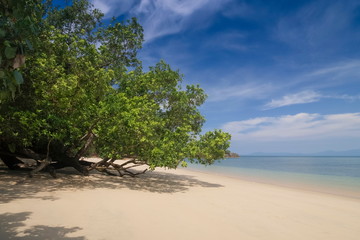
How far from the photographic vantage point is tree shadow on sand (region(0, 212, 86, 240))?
4926 mm

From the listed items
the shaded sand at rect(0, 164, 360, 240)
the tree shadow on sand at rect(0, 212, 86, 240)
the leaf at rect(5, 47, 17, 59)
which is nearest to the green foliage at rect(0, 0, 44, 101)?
the leaf at rect(5, 47, 17, 59)

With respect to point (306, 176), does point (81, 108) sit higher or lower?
higher

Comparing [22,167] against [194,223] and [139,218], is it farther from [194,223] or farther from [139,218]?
A: [194,223]

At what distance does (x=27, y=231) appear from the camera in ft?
17.1

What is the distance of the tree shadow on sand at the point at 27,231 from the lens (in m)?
4.93

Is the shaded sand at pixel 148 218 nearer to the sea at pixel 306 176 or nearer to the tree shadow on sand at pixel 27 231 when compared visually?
the tree shadow on sand at pixel 27 231

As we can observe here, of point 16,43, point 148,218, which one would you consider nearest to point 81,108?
point 148,218

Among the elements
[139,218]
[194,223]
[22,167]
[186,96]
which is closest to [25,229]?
[139,218]

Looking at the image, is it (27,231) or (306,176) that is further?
(306,176)

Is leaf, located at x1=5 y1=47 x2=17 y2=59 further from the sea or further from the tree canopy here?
the sea

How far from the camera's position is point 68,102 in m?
10.5

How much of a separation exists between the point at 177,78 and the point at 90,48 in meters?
8.07

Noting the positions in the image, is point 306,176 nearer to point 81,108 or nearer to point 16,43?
point 81,108

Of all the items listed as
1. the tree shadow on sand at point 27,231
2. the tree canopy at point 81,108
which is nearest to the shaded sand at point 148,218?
the tree shadow on sand at point 27,231
